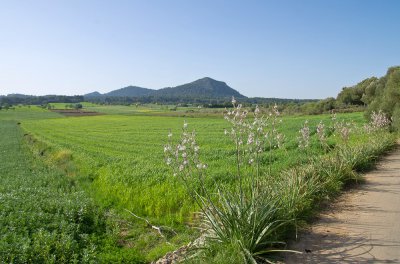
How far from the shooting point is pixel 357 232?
22.7ft

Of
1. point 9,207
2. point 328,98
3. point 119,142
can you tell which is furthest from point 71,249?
point 328,98

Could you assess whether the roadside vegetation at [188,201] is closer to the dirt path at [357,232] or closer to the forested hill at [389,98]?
the dirt path at [357,232]

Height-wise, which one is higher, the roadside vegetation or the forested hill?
the forested hill

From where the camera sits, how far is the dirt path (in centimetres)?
595

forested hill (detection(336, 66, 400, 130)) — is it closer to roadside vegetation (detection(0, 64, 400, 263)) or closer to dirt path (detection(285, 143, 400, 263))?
roadside vegetation (detection(0, 64, 400, 263))

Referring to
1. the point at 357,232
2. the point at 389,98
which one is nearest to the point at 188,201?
the point at 357,232

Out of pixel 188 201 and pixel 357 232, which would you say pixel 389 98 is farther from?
pixel 357 232

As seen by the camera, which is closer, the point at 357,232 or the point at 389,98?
the point at 357,232

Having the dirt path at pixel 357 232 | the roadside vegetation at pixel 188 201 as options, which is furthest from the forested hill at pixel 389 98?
the dirt path at pixel 357 232

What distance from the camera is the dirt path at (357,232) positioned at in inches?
234

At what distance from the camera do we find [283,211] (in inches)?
288

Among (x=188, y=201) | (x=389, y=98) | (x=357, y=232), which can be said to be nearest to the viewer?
(x=357, y=232)

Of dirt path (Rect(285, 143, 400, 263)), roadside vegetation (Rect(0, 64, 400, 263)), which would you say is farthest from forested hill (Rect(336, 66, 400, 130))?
dirt path (Rect(285, 143, 400, 263))

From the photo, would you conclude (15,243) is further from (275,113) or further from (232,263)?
(275,113)
